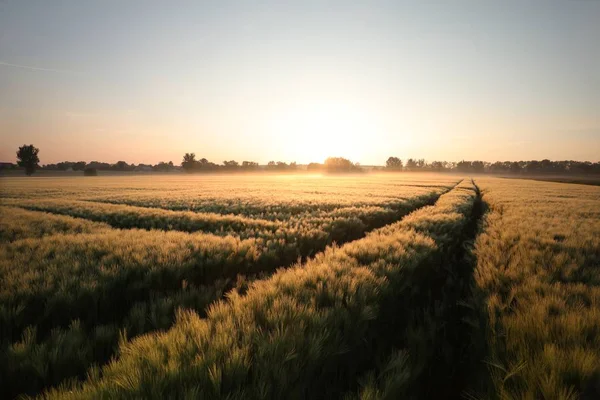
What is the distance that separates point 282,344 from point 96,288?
9.94 ft

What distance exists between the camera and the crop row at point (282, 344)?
1.71m

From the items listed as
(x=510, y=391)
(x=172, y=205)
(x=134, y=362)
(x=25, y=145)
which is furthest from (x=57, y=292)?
(x=25, y=145)

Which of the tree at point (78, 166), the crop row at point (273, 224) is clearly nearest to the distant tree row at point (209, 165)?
the tree at point (78, 166)

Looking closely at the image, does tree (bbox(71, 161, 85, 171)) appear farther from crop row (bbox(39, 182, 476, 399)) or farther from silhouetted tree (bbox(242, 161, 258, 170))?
crop row (bbox(39, 182, 476, 399))

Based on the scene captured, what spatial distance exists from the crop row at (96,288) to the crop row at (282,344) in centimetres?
53

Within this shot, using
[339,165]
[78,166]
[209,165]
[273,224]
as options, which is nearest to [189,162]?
[209,165]

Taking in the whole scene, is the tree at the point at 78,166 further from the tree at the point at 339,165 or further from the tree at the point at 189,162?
the tree at the point at 339,165

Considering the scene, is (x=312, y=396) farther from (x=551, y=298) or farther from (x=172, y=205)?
(x=172, y=205)

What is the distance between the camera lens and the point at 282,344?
6.91 ft

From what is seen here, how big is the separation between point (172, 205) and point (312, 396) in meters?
16.2

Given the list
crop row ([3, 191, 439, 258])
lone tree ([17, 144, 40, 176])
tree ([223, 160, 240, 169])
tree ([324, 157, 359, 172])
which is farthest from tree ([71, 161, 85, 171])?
crop row ([3, 191, 439, 258])

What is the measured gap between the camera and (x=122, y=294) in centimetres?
402

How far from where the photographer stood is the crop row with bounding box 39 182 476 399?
171 cm

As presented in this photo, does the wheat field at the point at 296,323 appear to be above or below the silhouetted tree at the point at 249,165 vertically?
below
